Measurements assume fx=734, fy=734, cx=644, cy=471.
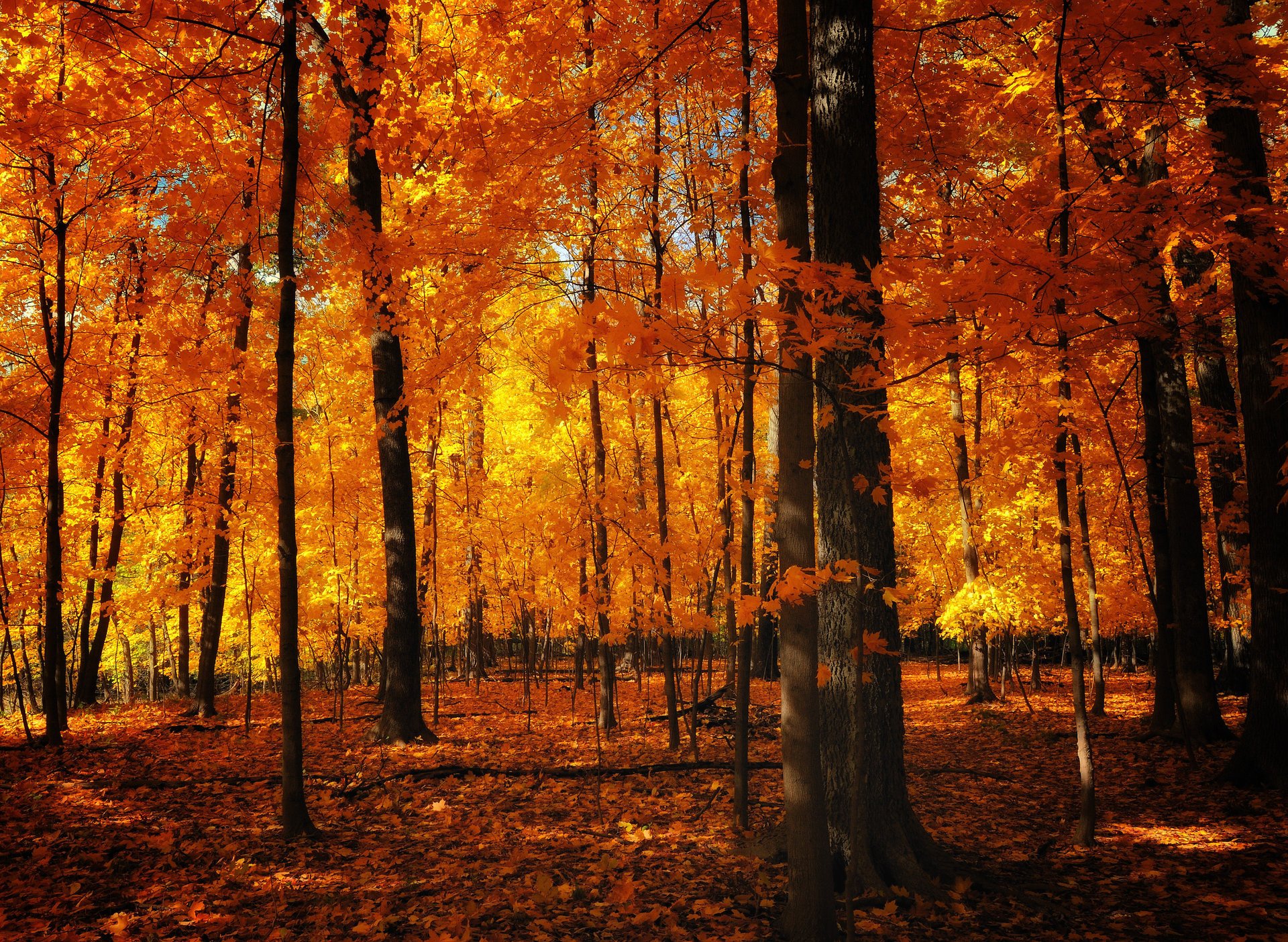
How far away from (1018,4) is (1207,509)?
13845mm

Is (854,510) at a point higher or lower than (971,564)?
higher

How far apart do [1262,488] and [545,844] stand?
6.55 metres

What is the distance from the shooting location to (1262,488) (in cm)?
625

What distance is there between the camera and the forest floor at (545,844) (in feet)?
12.5

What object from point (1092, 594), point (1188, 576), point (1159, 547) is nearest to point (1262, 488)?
point (1092, 594)

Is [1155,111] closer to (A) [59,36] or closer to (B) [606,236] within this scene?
(B) [606,236]

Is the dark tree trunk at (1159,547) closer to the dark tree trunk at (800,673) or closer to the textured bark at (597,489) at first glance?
the dark tree trunk at (800,673)

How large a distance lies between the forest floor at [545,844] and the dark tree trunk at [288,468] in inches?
17.5

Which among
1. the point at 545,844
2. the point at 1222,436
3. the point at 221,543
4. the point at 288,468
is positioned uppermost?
the point at 1222,436

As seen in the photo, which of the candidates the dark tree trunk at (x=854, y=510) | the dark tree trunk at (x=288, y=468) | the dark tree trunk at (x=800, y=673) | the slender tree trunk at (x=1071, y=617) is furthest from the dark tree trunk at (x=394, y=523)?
the slender tree trunk at (x=1071, y=617)

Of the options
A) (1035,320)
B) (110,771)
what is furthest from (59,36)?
(1035,320)

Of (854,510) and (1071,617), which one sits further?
(1071,617)

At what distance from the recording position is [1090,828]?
5008mm

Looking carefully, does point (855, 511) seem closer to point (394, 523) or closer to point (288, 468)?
point (288, 468)
